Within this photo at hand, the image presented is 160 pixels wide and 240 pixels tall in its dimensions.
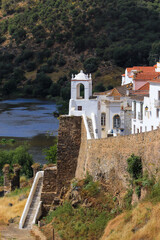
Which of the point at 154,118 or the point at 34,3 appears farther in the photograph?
the point at 34,3

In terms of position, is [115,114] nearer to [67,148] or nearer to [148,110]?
[148,110]

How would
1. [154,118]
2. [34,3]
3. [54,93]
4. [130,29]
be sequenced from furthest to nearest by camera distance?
1. [34,3]
2. [130,29]
3. [54,93]
4. [154,118]

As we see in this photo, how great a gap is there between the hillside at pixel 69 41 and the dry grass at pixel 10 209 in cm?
8955

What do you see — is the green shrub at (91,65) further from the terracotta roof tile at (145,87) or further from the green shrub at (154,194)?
the green shrub at (154,194)

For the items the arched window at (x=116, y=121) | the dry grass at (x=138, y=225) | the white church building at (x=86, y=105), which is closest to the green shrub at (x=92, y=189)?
the dry grass at (x=138, y=225)

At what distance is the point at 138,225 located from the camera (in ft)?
67.1

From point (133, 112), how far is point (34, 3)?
15946 centimetres

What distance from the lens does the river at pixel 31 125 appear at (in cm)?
6757

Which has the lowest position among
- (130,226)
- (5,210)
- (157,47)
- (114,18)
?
(5,210)

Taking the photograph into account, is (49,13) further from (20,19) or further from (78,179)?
(78,179)

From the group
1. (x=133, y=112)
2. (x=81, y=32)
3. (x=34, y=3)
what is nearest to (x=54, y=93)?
(x=81, y=32)

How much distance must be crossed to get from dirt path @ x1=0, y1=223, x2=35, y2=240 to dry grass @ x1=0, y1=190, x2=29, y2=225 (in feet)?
5.26

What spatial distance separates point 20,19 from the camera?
593 feet

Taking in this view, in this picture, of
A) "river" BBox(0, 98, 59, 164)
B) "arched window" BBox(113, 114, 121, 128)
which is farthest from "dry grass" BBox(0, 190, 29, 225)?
"river" BBox(0, 98, 59, 164)
